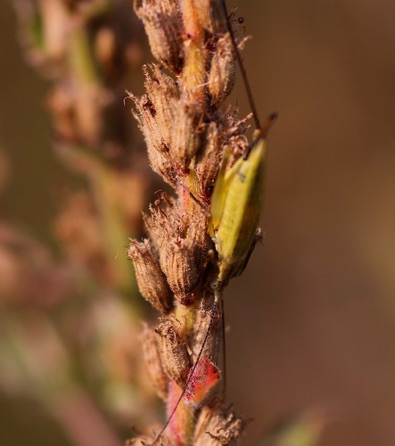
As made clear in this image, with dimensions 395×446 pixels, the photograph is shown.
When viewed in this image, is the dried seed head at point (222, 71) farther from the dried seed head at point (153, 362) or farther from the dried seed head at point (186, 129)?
the dried seed head at point (153, 362)

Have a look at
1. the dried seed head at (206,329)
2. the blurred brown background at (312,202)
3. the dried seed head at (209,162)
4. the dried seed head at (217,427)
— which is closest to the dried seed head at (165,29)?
the dried seed head at (209,162)

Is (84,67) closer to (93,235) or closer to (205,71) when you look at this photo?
(93,235)

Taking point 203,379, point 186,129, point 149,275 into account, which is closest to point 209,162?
point 186,129

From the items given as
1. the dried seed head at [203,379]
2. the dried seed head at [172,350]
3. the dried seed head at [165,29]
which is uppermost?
the dried seed head at [165,29]

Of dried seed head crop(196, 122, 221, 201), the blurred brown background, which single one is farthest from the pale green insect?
the blurred brown background

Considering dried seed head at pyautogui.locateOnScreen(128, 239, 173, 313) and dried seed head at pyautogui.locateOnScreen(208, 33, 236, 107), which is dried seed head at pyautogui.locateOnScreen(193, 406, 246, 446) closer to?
dried seed head at pyautogui.locateOnScreen(128, 239, 173, 313)

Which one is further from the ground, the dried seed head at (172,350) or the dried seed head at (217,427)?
the dried seed head at (172,350)

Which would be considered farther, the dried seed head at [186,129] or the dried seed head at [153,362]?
the dried seed head at [153,362]

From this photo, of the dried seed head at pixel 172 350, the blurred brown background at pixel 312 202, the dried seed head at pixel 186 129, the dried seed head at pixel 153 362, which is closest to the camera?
the dried seed head at pixel 186 129
